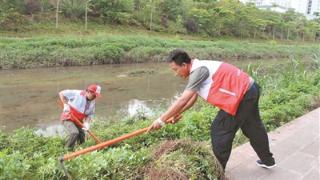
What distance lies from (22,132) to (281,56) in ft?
99.7

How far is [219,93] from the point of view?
3.08m

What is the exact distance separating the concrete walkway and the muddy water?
4676 mm

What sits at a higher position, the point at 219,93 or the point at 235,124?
the point at 219,93

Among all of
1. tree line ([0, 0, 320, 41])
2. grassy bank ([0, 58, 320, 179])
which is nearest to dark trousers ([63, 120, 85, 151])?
grassy bank ([0, 58, 320, 179])

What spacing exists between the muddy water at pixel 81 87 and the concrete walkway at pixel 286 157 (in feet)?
15.3

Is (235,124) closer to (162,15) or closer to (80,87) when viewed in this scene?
(80,87)

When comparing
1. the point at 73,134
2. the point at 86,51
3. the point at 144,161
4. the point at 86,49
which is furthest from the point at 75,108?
the point at 86,49

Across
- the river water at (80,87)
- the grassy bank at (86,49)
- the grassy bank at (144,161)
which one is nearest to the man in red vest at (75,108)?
the grassy bank at (144,161)

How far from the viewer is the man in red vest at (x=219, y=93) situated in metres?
3.05

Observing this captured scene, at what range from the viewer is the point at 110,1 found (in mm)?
30688

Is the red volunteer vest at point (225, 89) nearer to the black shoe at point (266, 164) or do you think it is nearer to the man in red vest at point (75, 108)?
the black shoe at point (266, 164)

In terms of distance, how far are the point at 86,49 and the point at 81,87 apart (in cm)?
632

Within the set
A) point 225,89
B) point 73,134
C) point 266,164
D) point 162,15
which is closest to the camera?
point 225,89

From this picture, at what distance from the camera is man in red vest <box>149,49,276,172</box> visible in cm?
305
